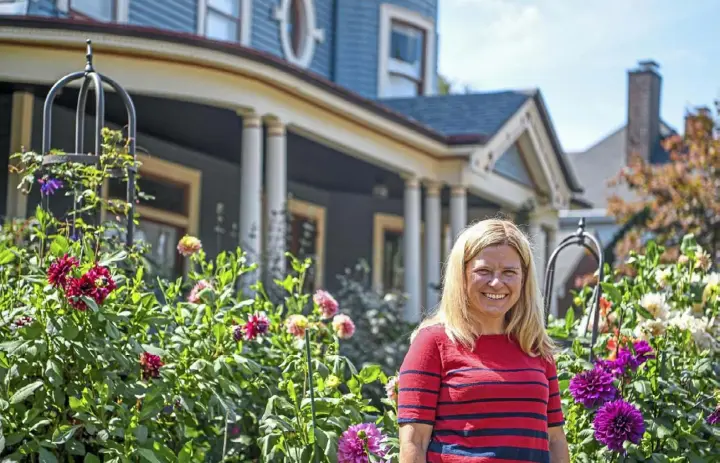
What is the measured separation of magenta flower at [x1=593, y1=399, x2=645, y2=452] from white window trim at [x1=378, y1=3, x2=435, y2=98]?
1445 cm

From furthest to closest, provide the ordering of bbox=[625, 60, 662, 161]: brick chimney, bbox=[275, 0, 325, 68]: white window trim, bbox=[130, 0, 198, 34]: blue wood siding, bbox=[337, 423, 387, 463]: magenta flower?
bbox=[625, 60, 662, 161]: brick chimney < bbox=[275, 0, 325, 68]: white window trim < bbox=[130, 0, 198, 34]: blue wood siding < bbox=[337, 423, 387, 463]: magenta flower

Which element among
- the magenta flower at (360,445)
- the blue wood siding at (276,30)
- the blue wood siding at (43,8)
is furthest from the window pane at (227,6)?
the magenta flower at (360,445)

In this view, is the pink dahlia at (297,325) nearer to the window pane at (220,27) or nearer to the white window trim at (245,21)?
the window pane at (220,27)

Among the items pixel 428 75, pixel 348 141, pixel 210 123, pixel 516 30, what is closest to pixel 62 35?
pixel 210 123

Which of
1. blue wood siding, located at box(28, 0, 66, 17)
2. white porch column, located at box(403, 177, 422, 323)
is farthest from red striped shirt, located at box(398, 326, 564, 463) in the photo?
white porch column, located at box(403, 177, 422, 323)

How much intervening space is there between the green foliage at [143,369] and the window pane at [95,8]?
780 centimetres

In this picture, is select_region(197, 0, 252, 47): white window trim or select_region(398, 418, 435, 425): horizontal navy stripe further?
select_region(197, 0, 252, 47): white window trim

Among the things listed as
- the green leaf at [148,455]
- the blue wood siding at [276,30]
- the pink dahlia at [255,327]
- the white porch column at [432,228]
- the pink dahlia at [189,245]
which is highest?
the blue wood siding at [276,30]

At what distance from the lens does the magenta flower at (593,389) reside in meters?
4.23

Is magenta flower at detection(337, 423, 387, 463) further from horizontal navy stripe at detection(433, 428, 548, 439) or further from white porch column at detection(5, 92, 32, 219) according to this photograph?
white porch column at detection(5, 92, 32, 219)

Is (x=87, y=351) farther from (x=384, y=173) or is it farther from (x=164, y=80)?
(x=384, y=173)

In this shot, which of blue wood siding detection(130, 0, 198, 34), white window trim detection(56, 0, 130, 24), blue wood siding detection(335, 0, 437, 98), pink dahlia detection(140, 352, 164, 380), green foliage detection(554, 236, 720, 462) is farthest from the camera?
blue wood siding detection(335, 0, 437, 98)

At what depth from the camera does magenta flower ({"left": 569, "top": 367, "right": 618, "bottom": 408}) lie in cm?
423

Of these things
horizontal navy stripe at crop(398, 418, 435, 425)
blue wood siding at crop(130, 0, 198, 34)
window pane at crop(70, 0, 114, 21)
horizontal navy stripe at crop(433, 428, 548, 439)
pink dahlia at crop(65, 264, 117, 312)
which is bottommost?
horizontal navy stripe at crop(433, 428, 548, 439)
